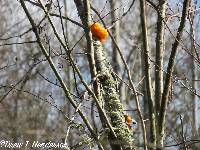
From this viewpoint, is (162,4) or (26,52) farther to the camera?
(26,52)

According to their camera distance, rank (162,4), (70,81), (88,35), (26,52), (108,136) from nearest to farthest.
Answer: (88,35)
(108,136)
(162,4)
(70,81)
(26,52)

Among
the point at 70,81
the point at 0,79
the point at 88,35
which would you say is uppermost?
the point at 0,79

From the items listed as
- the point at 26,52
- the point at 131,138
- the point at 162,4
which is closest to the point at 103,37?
the point at 162,4

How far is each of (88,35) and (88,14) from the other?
0.18m

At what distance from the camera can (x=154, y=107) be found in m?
2.77

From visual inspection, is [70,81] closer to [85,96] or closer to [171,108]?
[171,108]

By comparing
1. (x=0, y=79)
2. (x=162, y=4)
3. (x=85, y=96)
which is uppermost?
(x=0, y=79)

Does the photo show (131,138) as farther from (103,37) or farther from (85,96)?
(103,37)

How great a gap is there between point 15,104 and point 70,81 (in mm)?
2802

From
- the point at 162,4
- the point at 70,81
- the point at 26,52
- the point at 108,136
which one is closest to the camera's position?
the point at 108,136

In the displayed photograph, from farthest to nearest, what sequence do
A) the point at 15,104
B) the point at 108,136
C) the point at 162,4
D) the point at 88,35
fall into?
the point at 15,104 → the point at 162,4 → the point at 108,136 → the point at 88,35

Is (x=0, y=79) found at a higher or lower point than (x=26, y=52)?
lower

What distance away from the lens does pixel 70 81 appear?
1112 centimetres

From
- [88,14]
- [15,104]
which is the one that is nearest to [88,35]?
[88,14]
